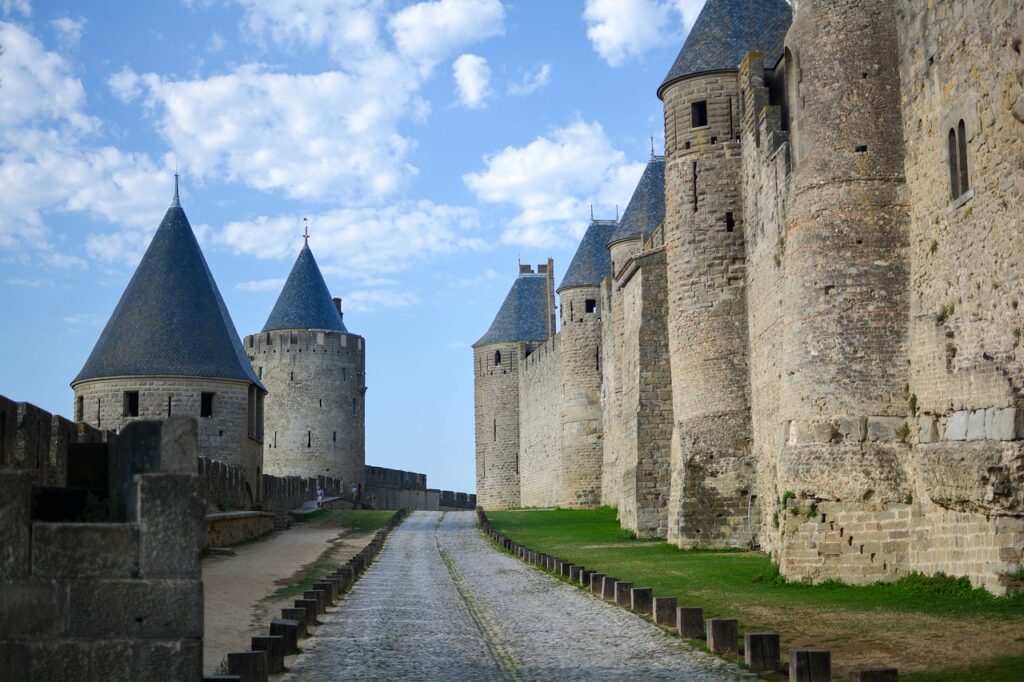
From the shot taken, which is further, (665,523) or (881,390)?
(665,523)

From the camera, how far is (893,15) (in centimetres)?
1734

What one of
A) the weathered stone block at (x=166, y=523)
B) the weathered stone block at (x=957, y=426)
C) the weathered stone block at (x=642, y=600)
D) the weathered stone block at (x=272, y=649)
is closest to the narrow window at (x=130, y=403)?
the weathered stone block at (x=642, y=600)

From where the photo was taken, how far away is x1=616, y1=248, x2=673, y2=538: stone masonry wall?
2773 cm

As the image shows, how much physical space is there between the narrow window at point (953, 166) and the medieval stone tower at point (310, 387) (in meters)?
45.5

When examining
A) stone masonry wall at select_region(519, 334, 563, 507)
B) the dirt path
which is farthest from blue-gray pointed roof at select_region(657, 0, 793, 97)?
stone masonry wall at select_region(519, 334, 563, 507)

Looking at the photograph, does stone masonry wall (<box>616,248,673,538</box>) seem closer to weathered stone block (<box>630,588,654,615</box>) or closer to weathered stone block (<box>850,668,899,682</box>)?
weathered stone block (<box>630,588,654,615</box>)

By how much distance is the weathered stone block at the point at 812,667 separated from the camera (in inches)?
351

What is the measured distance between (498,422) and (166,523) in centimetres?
5086

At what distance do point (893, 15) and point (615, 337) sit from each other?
18.6 metres

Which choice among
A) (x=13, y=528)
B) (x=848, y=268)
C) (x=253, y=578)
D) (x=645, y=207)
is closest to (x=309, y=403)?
(x=645, y=207)

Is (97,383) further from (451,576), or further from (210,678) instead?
(210,678)

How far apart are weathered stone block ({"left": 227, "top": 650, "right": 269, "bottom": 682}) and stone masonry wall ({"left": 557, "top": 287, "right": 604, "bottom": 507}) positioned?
112 feet

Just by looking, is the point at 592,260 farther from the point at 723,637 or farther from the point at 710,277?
the point at 723,637

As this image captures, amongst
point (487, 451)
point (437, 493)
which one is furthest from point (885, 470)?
point (437, 493)
